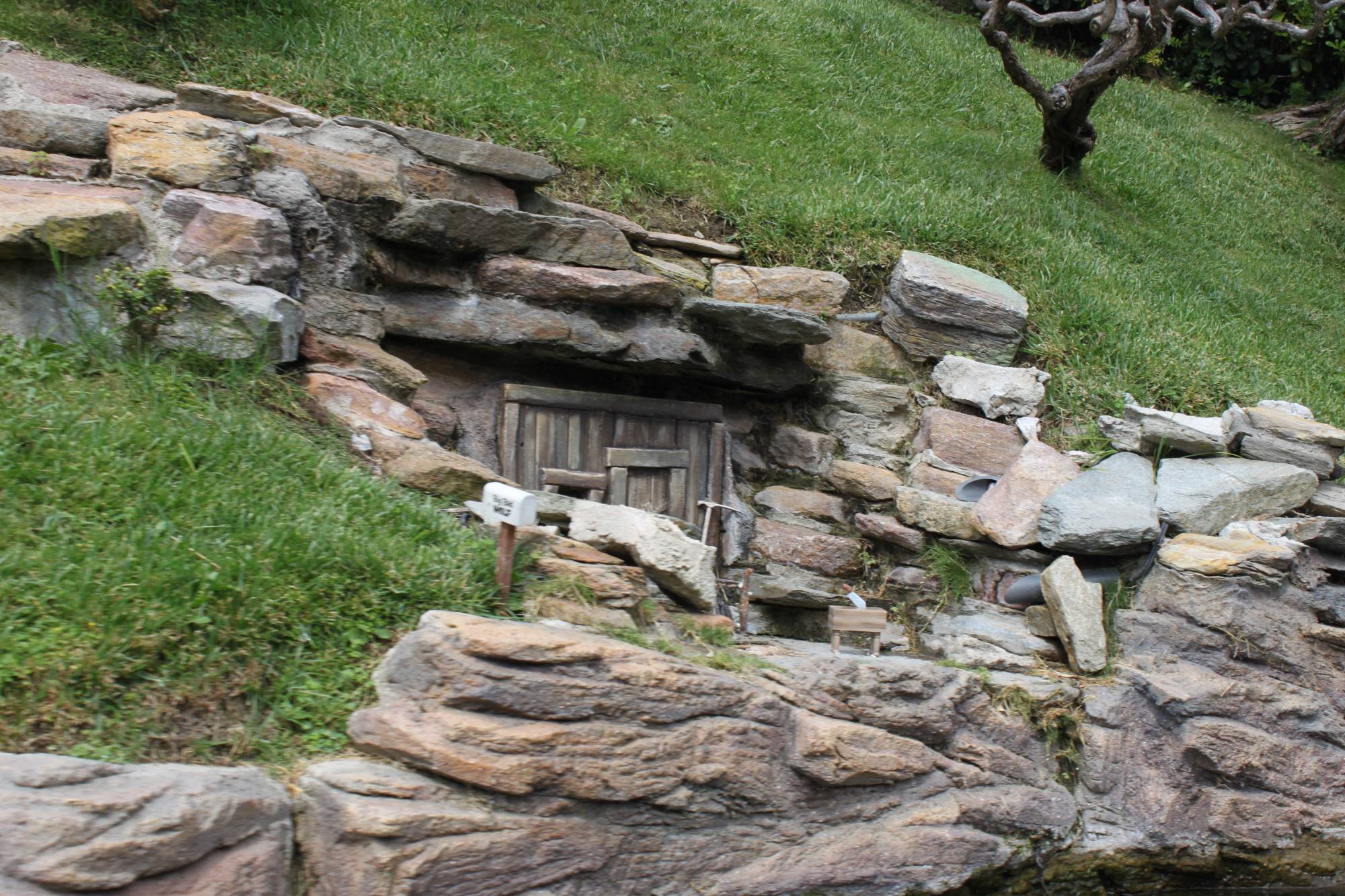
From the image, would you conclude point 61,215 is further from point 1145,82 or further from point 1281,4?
point 1281,4

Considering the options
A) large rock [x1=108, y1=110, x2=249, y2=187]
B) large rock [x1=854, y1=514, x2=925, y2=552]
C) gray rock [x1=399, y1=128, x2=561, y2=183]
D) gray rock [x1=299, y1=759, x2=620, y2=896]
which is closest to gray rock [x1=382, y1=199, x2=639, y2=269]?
gray rock [x1=399, y1=128, x2=561, y2=183]

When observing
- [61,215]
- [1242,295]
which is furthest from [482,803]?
[1242,295]

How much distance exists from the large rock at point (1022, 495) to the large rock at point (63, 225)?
4707 mm

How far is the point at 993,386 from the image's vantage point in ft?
24.0

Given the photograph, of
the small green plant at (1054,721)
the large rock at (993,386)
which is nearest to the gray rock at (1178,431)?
the large rock at (993,386)

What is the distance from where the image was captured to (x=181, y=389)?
4.66 m

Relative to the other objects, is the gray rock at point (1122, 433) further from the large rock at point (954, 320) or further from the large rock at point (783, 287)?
the large rock at point (783, 287)

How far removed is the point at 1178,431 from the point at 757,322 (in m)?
2.59

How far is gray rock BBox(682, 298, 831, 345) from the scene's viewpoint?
670 centimetres

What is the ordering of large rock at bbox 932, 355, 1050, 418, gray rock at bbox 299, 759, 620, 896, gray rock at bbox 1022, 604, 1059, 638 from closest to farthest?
1. gray rock at bbox 299, 759, 620, 896
2. gray rock at bbox 1022, 604, 1059, 638
3. large rock at bbox 932, 355, 1050, 418

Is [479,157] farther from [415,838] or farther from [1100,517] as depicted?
[415,838]

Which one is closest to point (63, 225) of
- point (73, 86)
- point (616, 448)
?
point (73, 86)

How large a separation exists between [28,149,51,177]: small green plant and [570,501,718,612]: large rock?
3215 mm

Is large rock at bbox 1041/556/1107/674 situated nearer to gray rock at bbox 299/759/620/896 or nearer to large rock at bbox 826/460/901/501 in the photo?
large rock at bbox 826/460/901/501
